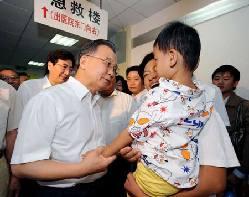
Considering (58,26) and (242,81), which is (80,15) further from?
(242,81)

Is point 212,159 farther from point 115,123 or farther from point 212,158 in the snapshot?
point 115,123

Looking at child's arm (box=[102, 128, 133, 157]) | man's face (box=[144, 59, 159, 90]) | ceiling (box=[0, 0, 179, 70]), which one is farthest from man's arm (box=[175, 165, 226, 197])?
ceiling (box=[0, 0, 179, 70])

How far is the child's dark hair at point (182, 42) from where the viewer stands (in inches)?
41.7

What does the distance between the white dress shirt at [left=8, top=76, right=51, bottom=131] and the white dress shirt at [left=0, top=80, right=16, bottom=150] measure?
2.1 inches

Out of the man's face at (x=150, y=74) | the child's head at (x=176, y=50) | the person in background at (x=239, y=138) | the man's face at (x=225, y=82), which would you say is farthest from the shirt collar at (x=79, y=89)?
the man's face at (x=225, y=82)

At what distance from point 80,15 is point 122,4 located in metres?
1.46

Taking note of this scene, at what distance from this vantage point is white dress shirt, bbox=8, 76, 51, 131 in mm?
1890

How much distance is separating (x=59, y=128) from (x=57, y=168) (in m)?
0.20

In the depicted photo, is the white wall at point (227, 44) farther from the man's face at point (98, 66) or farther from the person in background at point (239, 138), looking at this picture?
the man's face at point (98, 66)

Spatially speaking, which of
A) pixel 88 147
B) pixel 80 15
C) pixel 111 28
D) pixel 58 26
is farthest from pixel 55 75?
pixel 111 28

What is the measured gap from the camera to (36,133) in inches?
42.3

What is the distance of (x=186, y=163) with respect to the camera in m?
1.00

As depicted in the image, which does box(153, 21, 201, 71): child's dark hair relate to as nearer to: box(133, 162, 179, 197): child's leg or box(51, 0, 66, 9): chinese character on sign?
box(133, 162, 179, 197): child's leg

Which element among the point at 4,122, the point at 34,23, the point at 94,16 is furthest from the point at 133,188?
the point at 34,23
